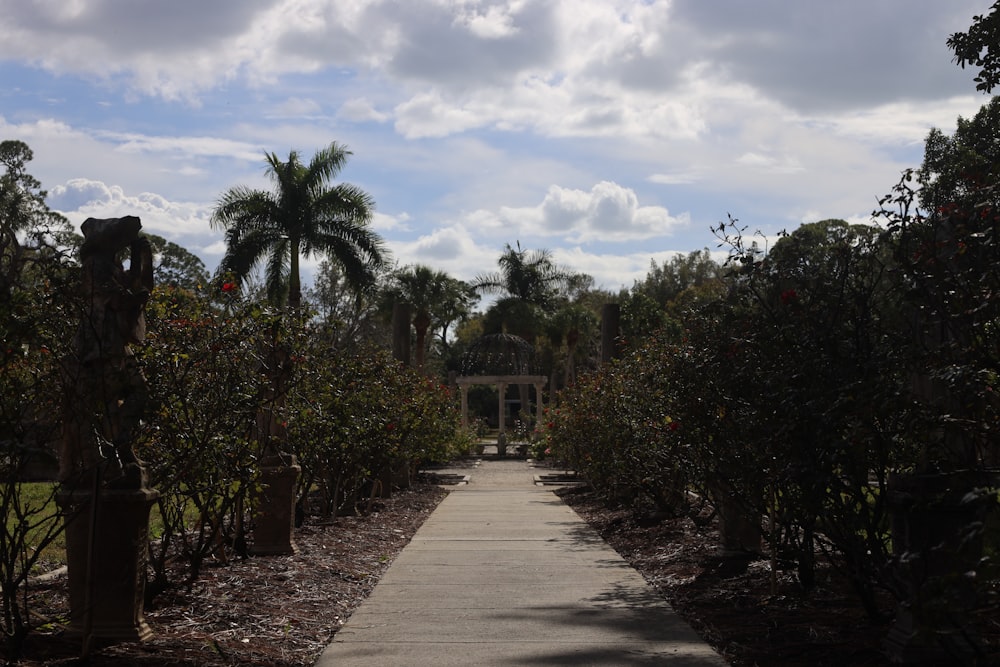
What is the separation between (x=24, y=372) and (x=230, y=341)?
135 centimetres

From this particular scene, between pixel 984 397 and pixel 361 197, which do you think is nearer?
pixel 984 397

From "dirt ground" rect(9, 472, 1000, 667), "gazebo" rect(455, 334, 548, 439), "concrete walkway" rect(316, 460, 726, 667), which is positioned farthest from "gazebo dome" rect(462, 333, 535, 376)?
"dirt ground" rect(9, 472, 1000, 667)

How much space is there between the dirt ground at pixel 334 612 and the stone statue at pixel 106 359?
1.01 metres

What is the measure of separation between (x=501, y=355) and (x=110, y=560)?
1447 inches

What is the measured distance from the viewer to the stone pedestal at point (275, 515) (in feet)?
32.3

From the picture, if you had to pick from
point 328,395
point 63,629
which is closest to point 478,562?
point 328,395

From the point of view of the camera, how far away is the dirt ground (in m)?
5.90

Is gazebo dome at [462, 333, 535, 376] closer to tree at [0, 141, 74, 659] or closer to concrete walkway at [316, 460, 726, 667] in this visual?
concrete walkway at [316, 460, 726, 667]

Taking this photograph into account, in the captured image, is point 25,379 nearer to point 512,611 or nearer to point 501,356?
point 512,611

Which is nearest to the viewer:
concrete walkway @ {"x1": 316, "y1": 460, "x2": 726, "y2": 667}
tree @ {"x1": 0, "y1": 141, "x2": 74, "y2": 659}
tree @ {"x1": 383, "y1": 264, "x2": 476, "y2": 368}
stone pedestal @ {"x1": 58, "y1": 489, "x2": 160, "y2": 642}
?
tree @ {"x1": 0, "y1": 141, "x2": 74, "y2": 659}

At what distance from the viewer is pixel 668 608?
7.76 metres

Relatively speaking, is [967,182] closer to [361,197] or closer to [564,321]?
[361,197]

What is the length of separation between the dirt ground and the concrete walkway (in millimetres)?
229

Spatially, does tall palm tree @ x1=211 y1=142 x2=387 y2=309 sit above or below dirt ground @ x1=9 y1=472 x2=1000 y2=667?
above
